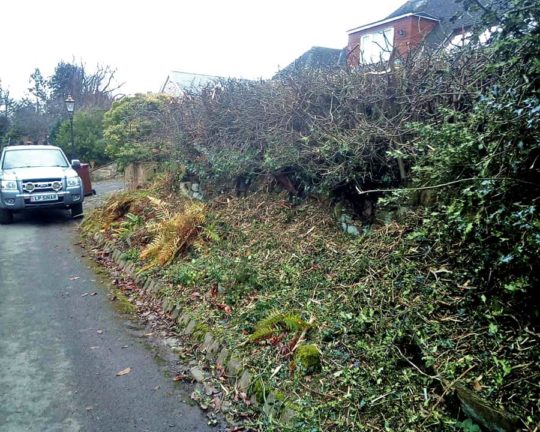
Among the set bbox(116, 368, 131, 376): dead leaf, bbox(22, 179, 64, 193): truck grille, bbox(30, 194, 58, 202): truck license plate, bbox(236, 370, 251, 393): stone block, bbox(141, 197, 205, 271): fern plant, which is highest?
bbox(22, 179, 64, 193): truck grille

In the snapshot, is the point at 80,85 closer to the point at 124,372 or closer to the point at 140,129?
the point at 140,129

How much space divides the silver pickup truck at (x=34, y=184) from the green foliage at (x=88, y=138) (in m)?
10.7

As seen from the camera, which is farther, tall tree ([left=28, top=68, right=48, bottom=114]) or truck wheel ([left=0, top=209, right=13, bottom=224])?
tall tree ([left=28, top=68, right=48, bottom=114])

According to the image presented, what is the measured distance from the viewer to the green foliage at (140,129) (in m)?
10.6

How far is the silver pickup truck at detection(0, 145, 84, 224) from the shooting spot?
32.3 ft

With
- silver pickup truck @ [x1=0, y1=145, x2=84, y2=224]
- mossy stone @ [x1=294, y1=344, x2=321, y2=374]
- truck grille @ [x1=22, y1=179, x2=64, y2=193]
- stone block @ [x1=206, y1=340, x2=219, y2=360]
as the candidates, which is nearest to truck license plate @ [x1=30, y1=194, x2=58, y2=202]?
silver pickup truck @ [x1=0, y1=145, x2=84, y2=224]

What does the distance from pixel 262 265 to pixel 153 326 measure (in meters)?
1.47

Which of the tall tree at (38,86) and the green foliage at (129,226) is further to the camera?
the tall tree at (38,86)

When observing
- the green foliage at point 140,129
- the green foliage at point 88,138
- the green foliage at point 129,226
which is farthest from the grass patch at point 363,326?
the green foliage at point 88,138

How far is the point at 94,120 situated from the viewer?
2200cm

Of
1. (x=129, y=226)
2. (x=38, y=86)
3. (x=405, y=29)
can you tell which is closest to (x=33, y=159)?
(x=129, y=226)

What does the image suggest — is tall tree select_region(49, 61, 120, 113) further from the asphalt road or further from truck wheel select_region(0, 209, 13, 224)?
the asphalt road

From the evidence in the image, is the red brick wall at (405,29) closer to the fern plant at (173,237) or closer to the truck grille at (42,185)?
the fern plant at (173,237)

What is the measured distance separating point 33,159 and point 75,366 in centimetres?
877
